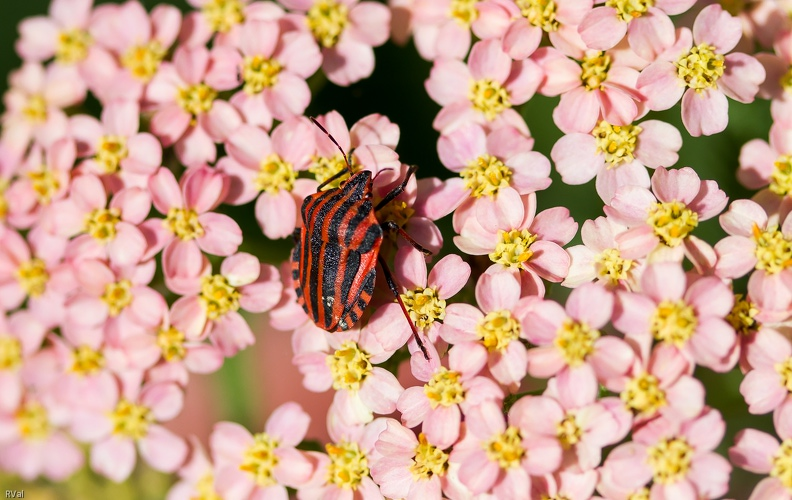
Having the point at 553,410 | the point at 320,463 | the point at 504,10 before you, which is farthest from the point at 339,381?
the point at 504,10

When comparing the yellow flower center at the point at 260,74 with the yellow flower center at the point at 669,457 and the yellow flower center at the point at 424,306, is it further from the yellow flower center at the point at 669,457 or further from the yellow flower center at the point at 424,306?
the yellow flower center at the point at 669,457

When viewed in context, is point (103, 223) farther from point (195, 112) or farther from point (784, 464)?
point (784, 464)

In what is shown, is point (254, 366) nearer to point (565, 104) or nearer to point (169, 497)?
point (169, 497)

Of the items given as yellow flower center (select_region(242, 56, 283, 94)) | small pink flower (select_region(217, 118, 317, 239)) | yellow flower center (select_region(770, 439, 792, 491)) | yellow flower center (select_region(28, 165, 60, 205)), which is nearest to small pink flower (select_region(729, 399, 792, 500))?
yellow flower center (select_region(770, 439, 792, 491))

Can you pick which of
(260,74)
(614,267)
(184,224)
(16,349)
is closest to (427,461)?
(614,267)

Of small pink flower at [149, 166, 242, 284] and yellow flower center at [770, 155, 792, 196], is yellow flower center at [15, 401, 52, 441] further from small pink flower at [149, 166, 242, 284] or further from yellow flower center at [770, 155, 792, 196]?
yellow flower center at [770, 155, 792, 196]

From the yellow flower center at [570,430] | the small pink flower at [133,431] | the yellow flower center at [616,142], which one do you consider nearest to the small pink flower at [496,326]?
the yellow flower center at [570,430]

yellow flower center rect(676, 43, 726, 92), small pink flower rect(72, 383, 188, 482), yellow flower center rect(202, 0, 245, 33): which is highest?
yellow flower center rect(676, 43, 726, 92)
